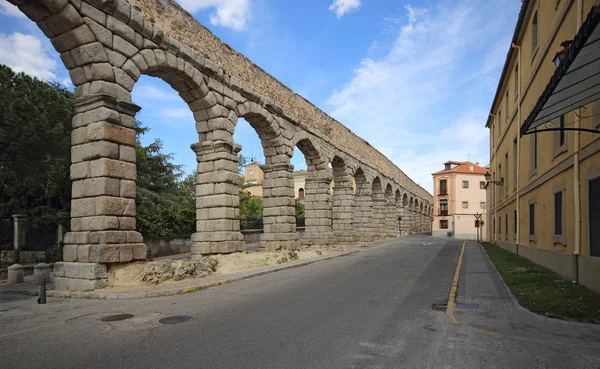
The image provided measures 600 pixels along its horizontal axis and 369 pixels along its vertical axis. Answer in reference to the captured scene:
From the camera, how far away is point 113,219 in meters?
9.45

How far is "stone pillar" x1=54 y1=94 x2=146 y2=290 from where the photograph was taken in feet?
30.0

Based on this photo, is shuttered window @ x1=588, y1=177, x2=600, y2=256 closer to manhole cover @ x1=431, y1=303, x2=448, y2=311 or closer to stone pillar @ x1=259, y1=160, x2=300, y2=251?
manhole cover @ x1=431, y1=303, x2=448, y2=311

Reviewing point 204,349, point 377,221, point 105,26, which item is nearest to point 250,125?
point 105,26

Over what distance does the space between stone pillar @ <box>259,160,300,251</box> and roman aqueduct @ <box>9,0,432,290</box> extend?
0.16ft

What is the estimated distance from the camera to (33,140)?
739 inches

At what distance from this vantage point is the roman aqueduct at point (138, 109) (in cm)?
934

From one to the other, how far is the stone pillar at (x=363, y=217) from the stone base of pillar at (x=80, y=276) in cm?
2365

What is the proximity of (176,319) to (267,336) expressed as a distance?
1.78m

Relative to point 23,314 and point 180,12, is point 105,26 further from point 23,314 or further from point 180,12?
point 23,314

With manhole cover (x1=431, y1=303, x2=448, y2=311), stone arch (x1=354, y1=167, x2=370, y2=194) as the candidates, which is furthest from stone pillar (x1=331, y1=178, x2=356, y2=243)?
manhole cover (x1=431, y1=303, x2=448, y2=311)

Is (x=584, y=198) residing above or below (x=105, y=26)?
below

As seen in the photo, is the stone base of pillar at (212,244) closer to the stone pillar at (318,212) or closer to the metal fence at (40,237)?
the stone pillar at (318,212)

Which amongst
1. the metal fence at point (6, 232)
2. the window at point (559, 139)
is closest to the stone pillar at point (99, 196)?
the window at point (559, 139)

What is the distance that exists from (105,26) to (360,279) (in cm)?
907
